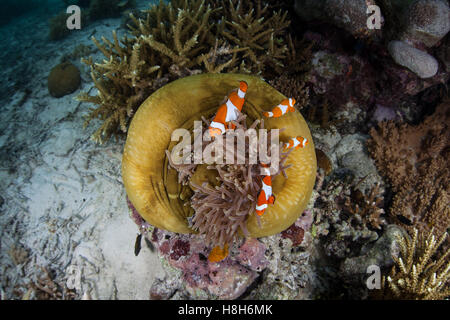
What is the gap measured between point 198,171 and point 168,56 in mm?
1879

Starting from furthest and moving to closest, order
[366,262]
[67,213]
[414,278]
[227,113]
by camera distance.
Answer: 1. [67,213]
2. [366,262]
3. [414,278]
4. [227,113]

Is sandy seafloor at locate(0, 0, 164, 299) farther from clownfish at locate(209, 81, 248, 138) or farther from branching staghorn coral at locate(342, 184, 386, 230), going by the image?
branching staghorn coral at locate(342, 184, 386, 230)

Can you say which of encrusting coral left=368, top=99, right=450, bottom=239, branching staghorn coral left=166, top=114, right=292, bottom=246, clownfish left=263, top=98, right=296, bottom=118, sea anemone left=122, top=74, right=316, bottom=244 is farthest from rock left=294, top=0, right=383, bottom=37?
branching staghorn coral left=166, top=114, right=292, bottom=246

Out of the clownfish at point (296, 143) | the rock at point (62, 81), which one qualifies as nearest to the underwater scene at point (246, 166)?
the clownfish at point (296, 143)

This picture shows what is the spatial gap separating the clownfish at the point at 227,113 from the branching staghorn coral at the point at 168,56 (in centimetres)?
117

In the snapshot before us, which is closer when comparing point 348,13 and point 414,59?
point 414,59

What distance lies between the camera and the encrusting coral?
359 centimetres

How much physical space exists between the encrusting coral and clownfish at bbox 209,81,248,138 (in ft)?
8.27

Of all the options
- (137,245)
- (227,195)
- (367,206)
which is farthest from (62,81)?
(367,206)

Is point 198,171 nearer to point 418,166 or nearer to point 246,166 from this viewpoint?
point 246,166

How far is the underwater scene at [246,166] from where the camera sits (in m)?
2.42

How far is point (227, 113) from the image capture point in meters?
2.21

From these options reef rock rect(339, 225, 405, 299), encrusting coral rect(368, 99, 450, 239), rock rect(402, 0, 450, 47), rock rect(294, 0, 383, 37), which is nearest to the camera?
reef rock rect(339, 225, 405, 299)

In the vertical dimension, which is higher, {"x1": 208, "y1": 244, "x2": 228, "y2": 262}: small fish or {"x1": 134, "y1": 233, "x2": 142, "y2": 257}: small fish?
{"x1": 208, "y1": 244, "x2": 228, "y2": 262}: small fish
